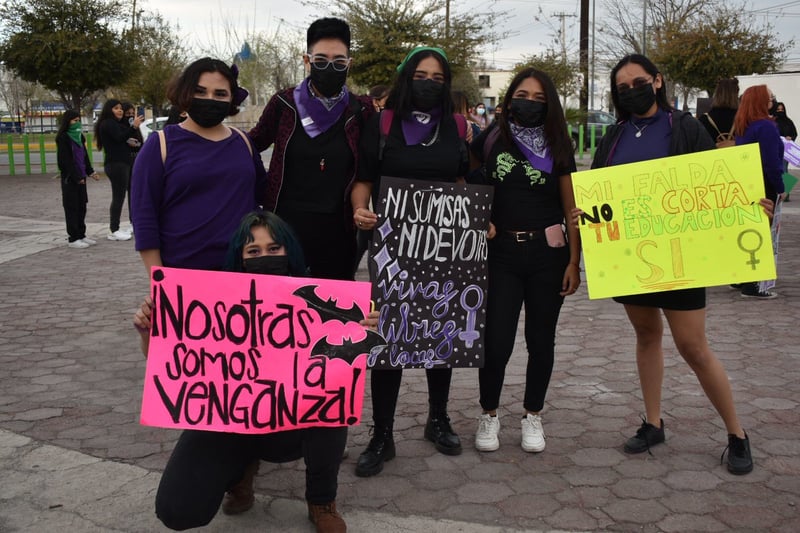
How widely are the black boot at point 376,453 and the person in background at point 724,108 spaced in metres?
4.87

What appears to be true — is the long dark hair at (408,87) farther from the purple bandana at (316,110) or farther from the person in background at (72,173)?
the person in background at (72,173)

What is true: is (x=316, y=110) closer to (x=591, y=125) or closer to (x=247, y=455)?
(x=247, y=455)

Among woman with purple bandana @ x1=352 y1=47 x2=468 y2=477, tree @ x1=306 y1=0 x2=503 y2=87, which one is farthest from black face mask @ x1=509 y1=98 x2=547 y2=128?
tree @ x1=306 y1=0 x2=503 y2=87

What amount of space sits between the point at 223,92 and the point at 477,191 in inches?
48.9

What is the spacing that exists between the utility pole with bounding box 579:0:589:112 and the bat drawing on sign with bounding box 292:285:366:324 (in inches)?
1168

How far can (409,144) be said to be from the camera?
12.6 ft

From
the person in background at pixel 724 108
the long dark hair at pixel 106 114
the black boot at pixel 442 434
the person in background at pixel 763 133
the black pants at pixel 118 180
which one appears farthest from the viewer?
the black pants at pixel 118 180

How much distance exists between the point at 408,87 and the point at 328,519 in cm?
192

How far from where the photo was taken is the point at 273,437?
3.29 metres

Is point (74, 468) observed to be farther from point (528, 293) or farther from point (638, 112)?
Result: point (638, 112)

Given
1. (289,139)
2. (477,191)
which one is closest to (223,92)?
(289,139)

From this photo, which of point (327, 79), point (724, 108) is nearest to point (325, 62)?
point (327, 79)

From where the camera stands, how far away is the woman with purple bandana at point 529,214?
3.91 metres

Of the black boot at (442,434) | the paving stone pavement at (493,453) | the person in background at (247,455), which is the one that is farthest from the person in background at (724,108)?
the person in background at (247,455)
